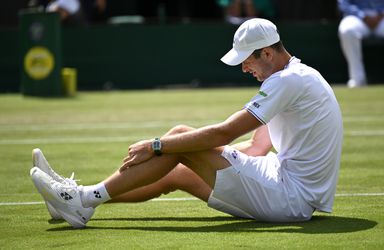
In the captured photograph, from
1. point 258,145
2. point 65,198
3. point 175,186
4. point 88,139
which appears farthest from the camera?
point 88,139

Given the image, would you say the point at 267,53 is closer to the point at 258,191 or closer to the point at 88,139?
the point at 258,191

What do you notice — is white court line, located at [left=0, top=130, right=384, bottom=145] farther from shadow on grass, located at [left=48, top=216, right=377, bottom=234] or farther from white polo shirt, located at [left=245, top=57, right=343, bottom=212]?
white polo shirt, located at [left=245, top=57, right=343, bottom=212]

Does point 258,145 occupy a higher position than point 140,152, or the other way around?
point 140,152

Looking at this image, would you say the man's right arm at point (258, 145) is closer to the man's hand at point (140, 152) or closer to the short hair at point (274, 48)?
the short hair at point (274, 48)

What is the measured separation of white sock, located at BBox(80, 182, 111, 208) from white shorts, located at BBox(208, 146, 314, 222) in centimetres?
78

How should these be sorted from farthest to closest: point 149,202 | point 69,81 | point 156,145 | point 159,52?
point 159,52
point 69,81
point 149,202
point 156,145

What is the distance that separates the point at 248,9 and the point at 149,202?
51.6 feet

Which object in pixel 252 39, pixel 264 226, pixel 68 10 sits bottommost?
pixel 68 10

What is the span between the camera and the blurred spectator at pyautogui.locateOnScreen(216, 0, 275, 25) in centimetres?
2353

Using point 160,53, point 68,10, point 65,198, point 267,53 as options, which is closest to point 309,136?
point 267,53

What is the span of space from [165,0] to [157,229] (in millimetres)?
19952

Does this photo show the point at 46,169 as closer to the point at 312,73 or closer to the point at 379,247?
the point at 312,73

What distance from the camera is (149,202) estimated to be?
8336 mm

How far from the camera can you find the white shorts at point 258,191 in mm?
6863
